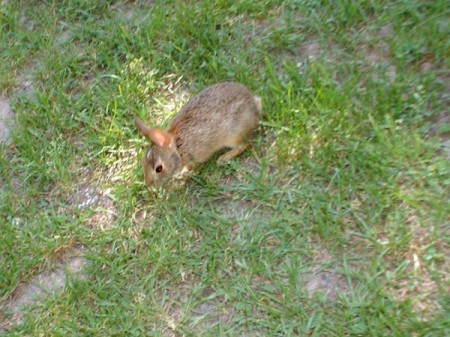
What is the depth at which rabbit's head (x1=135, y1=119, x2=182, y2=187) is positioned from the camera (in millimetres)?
3990

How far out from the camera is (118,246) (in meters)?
3.95

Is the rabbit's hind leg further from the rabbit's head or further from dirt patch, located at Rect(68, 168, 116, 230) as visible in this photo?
dirt patch, located at Rect(68, 168, 116, 230)

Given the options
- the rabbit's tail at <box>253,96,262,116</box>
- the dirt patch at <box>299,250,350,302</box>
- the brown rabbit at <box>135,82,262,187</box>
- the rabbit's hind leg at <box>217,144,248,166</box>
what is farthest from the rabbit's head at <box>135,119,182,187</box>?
the dirt patch at <box>299,250,350,302</box>

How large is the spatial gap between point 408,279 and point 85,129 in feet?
8.00

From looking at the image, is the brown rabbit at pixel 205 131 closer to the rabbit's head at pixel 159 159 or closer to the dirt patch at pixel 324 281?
the rabbit's head at pixel 159 159

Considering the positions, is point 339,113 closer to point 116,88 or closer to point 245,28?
point 245,28

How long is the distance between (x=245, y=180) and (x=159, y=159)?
544 millimetres

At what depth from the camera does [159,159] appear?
4016 mm

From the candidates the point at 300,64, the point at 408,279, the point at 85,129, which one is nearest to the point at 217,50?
the point at 300,64

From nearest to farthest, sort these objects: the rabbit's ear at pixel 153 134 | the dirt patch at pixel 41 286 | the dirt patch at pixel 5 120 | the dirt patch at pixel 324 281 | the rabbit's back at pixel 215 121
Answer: the dirt patch at pixel 324 281 → the dirt patch at pixel 41 286 → the rabbit's ear at pixel 153 134 → the rabbit's back at pixel 215 121 → the dirt patch at pixel 5 120

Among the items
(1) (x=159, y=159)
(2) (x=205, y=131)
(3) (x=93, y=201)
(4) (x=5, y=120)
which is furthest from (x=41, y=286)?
(4) (x=5, y=120)

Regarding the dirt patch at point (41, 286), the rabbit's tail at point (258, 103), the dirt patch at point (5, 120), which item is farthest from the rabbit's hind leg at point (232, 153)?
the dirt patch at point (5, 120)

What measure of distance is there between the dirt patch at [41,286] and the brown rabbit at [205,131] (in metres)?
0.66

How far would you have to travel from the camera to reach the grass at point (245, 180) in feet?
11.5
